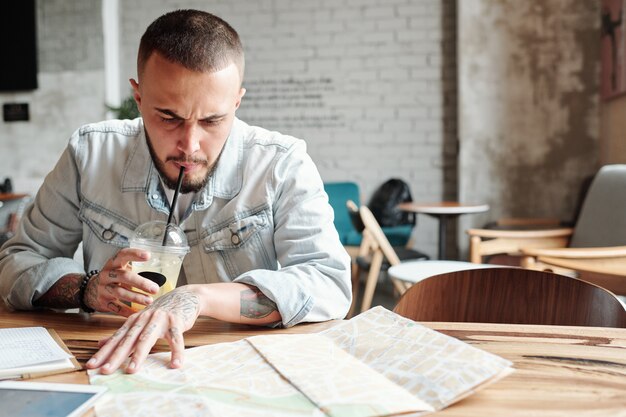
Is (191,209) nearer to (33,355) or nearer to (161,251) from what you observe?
(161,251)

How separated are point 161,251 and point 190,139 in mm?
241

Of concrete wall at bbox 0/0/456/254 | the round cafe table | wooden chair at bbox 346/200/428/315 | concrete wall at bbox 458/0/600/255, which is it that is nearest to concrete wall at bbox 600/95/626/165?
concrete wall at bbox 458/0/600/255

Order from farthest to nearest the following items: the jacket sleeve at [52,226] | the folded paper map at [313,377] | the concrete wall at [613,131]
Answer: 1. the concrete wall at [613,131]
2. the jacket sleeve at [52,226]
3. the folded paper map at [313,377]

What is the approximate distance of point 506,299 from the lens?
3.64ft

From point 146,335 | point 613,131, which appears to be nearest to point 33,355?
point 146,335

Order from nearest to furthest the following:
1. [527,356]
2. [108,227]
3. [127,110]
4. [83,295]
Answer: [527,356]
[83,295]
[108,227]
[127,110]

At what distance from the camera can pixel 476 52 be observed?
15.3 feet

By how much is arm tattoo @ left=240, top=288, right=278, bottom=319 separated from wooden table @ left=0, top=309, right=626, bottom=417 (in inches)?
0.9

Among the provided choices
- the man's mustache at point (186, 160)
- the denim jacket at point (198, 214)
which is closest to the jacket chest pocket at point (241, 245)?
the denim jacket at point (198, 214)

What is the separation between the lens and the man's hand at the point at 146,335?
28.6 inches

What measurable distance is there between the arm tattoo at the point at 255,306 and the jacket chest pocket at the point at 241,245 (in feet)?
0.84

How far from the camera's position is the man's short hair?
1053mm

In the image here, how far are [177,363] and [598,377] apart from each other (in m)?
0.53

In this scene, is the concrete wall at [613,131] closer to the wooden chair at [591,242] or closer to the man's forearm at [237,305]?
the wooden chair at [591,242]
